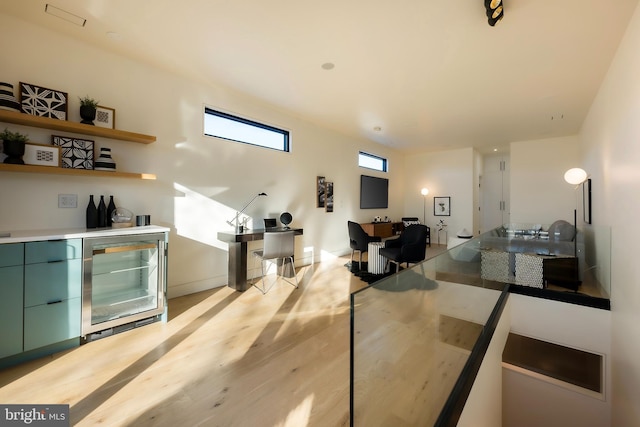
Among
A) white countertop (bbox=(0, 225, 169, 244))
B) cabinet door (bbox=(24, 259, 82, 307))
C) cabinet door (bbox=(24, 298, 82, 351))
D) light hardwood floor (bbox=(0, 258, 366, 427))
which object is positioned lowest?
light hardwood floor (bbox=(0, 258, 366, 427))

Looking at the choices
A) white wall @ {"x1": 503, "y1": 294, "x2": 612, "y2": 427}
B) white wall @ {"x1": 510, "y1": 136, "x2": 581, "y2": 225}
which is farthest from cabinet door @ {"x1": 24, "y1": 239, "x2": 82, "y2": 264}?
white wall @ {"x1": 510, "y1": 136, "x2": 581, "y2": 225}

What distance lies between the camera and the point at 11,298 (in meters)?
1.95

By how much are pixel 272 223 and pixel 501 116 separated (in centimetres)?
475

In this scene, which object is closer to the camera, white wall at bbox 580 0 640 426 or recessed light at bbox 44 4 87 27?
white wall at bbox 580 0 640 426

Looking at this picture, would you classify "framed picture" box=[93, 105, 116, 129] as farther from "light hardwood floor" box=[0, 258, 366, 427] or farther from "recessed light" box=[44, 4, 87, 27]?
"light hardwood floor" box=[0, 258, 366, 427]

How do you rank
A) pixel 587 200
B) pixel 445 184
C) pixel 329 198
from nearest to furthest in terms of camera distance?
pixel 587 200
pixel 329 198
pixel 445 184

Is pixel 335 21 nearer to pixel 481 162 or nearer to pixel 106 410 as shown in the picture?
pixel 106 410

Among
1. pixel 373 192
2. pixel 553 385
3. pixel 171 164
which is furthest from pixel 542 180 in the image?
pixel 171 164

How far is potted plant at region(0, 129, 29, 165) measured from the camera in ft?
7.35

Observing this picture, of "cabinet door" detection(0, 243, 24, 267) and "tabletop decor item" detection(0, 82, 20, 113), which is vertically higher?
"tabletop decor item" detection(0, 82, 20, 113)

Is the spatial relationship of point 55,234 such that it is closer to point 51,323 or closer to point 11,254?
point 11,254

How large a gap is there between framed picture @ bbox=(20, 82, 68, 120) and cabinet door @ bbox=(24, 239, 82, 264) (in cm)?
131

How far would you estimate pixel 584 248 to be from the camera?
12.3 ft

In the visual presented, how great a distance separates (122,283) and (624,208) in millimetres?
5095
